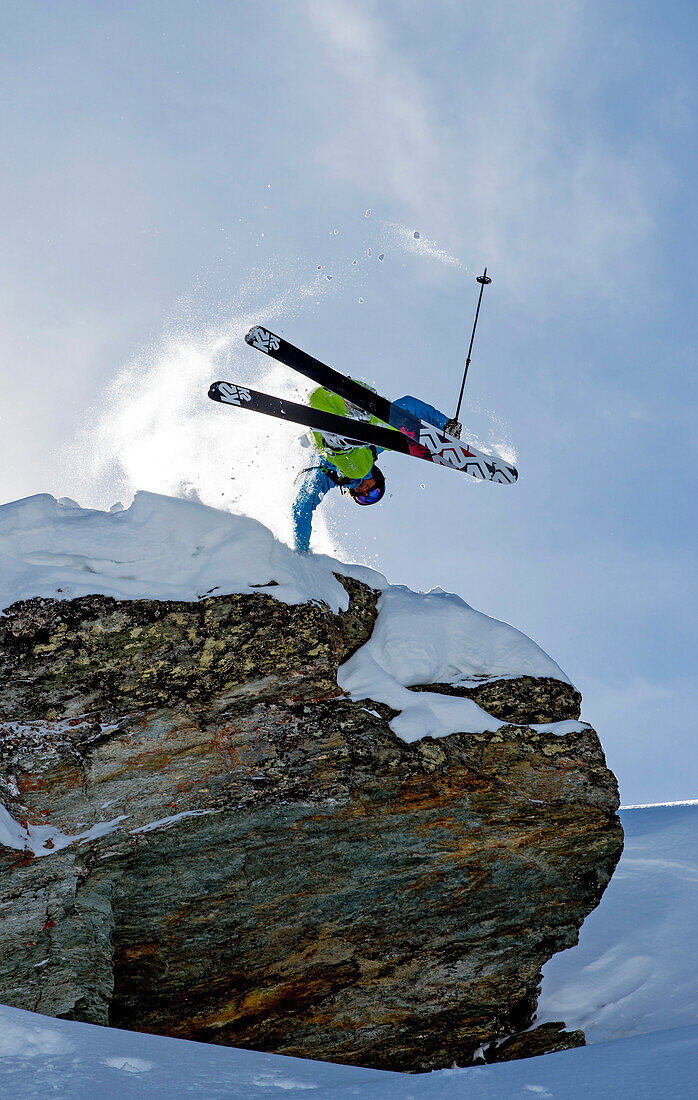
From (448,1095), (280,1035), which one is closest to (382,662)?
(280,1035)

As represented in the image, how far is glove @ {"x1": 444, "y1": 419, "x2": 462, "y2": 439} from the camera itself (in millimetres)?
9188

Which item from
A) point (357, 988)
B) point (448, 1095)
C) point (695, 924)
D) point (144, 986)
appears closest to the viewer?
point (448, 1095)

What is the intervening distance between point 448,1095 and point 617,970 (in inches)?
268

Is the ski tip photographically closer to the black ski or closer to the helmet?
the black ski

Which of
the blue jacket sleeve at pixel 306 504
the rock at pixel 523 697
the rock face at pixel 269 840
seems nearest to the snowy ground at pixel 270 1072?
the rock face at pixel 269 840

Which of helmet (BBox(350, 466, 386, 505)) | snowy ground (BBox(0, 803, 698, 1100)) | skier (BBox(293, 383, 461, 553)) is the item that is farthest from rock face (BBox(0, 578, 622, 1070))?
snowy ground (BBox(0, 803, 698, 1100))

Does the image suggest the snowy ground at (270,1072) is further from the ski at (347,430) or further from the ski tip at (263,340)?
the ski tip at (263,340)

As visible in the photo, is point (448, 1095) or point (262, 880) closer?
point (448, 1095)

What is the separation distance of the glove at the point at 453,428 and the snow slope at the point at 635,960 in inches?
273

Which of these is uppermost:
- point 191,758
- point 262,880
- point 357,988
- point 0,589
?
point 0,589

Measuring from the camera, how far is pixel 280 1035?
7.84 m

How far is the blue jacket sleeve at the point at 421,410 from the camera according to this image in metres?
9.19

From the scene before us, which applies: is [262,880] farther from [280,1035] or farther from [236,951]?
[280,1035]

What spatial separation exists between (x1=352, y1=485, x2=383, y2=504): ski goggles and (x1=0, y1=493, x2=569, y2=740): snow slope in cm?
91
